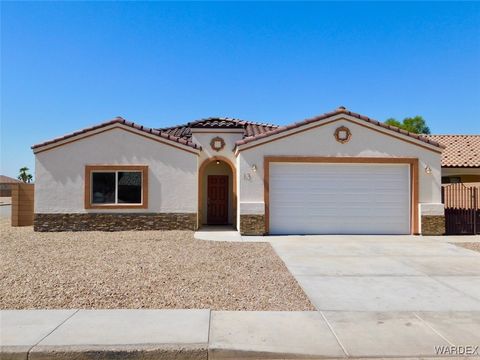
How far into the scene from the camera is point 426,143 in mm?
13672

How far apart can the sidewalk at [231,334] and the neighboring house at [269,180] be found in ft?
26.9

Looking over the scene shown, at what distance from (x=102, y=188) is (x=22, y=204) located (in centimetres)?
444

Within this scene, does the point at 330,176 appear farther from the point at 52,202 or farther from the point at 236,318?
the point at 52,202

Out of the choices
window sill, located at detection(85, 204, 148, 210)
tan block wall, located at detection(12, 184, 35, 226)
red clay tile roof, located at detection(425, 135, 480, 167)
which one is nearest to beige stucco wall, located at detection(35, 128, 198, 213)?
window sill, located at detection(85, 204, 148, 210)

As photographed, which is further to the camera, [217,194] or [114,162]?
[217,194]

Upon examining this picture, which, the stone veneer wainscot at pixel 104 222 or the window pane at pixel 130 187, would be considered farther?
the window pane at pixel 130 187

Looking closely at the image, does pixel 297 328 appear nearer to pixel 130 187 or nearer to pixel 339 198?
pixel 339 198

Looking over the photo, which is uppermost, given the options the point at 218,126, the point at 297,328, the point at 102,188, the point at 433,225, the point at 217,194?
the point at 218,126

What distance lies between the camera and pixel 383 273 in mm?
7758

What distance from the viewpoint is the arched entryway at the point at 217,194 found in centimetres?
1678

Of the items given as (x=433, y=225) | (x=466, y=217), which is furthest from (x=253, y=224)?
(x=466, y=217)

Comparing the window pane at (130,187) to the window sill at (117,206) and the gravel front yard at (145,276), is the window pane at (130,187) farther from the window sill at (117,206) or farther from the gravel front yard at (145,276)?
the gravel front yard at (145,276)

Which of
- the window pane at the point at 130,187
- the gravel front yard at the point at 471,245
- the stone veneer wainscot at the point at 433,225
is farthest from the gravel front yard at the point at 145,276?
the stone veneer wainscot at the point at 433,225

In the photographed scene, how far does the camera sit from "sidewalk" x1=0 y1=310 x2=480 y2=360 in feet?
13.5
